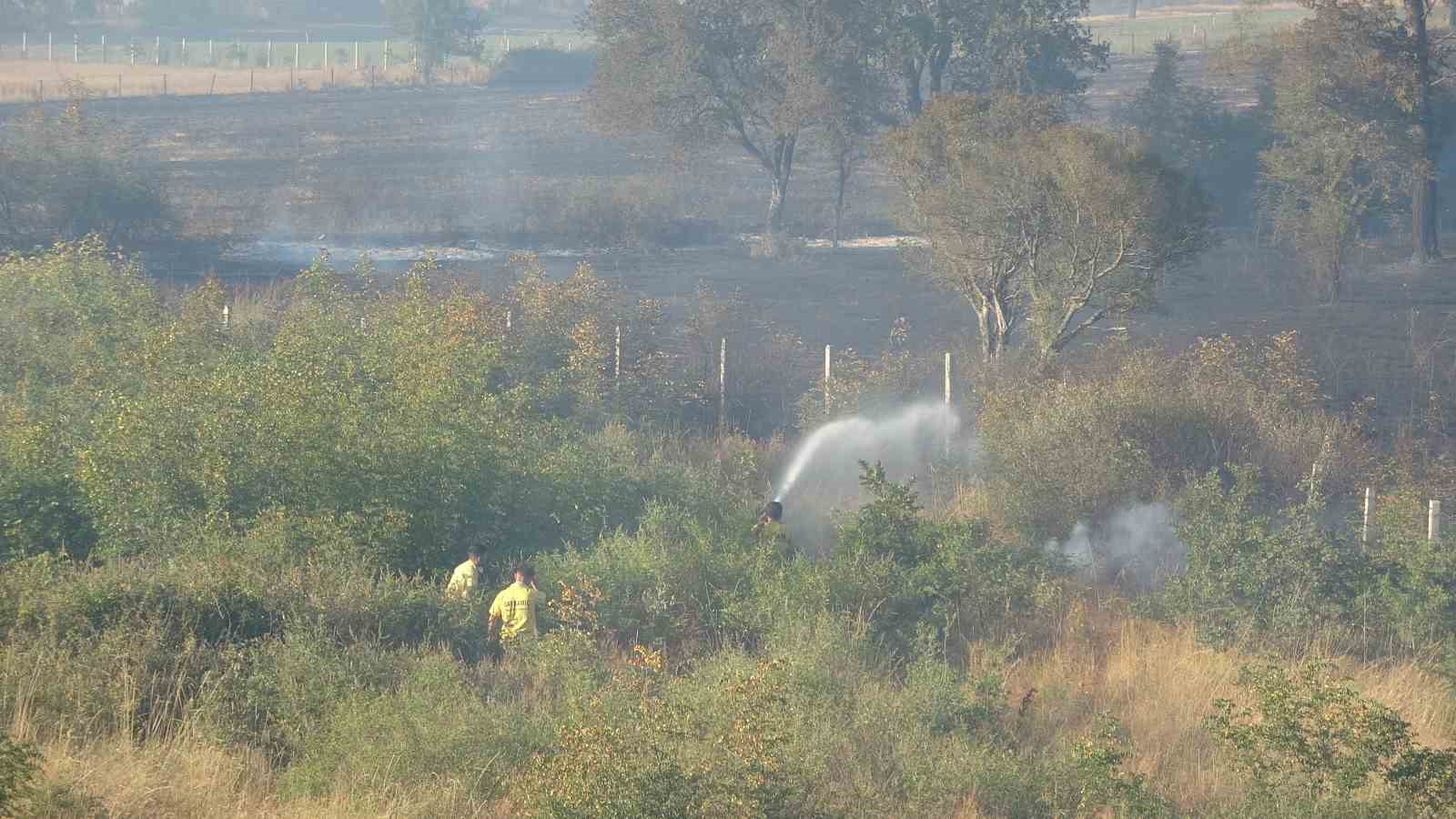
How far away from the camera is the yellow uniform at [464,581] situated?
11531 mm

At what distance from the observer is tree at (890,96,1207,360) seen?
21.6 metres

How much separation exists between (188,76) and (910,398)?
52710 millimetres

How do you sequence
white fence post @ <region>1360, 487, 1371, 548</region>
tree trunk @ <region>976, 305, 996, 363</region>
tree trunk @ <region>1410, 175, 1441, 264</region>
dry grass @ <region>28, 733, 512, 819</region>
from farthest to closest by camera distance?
1. tree trunk @ <region>1410, 175, 1441, 264</region>
2. tree trunk @ <region>976, 305, 996, 363</region>
3. white fence post @ <region>1360, 487, 1371, 548</region>
4. dry grass @ <region>28, 733, 512, 819</region>

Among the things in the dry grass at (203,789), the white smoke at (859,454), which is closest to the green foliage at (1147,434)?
the white smoke at (859,454)

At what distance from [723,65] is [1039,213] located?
21592 millimetres

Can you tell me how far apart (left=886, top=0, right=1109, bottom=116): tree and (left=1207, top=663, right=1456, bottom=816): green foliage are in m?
32.9

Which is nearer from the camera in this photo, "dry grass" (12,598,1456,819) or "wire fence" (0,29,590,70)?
"dry grass" (12,598,1456,819)

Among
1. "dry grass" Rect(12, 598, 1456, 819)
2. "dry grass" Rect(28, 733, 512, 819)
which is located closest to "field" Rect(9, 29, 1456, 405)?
"dry grass" Rect(12, 598, 1456, 819)

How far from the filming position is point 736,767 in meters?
6.77

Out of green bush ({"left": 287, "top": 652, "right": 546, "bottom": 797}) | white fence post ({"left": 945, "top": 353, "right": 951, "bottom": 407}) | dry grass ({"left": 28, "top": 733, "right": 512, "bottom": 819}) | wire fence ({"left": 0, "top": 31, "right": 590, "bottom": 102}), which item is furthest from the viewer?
wire fence ({"left": 0, "top": 31, "right": 590, "bottom": 102})

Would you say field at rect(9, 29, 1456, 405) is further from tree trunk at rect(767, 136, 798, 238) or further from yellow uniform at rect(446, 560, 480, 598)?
yellow uniform at rect(446, 560, 480, 598)

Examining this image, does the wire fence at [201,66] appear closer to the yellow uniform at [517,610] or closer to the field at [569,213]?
the field at [569,213]

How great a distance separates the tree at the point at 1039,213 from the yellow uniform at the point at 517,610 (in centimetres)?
1321

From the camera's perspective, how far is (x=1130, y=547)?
15523 millimetres
